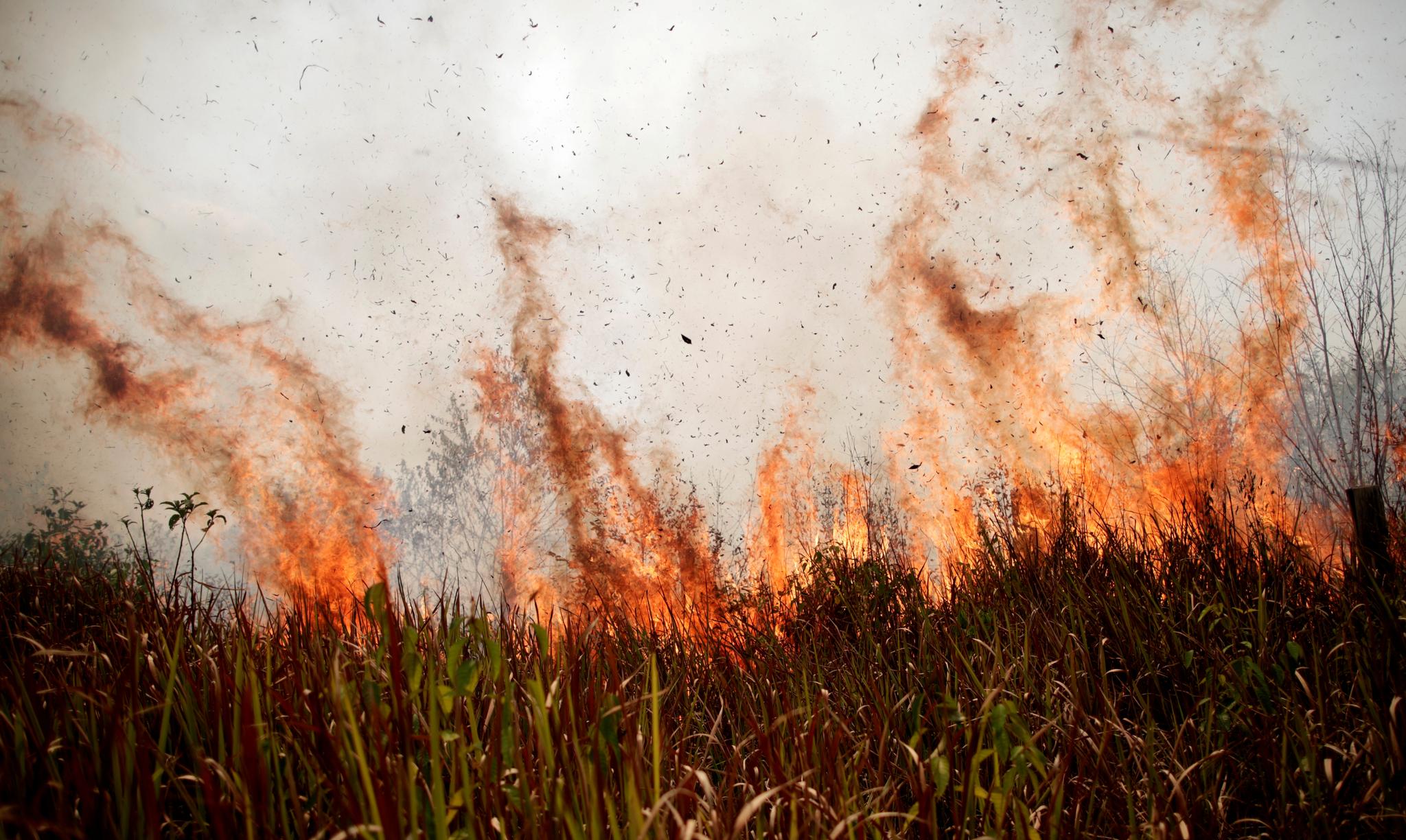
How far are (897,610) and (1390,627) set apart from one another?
1841mm

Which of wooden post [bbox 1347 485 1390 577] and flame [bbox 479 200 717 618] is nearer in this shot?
wooden post [bbox 1347 485 1390 577]

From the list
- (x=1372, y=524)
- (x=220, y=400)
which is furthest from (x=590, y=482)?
(x=1372, y=524)

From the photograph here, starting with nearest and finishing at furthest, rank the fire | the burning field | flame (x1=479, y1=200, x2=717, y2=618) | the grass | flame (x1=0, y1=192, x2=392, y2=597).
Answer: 1. the grass
2. the burning field
3. the fire
4. flame (x1=0, y1=192, x2=392, y2=597)
5. flame (x1=479, y1=200, x2=717, y2=618)

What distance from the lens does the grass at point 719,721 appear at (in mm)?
1038

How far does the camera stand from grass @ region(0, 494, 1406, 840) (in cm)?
104

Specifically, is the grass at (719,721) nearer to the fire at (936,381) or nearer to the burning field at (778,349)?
the burning field at (778,349)

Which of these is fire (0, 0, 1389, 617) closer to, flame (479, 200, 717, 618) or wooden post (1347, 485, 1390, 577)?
flame (479, 200, 717, 618)

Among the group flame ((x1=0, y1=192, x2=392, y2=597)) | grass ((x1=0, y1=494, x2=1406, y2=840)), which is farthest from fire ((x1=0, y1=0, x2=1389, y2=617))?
grass ((x1=0, y1=494, x2=1406, y2=840))

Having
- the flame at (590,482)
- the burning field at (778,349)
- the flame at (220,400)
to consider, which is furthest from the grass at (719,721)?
the flame at (590,482)

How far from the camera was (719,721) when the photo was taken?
173 cm

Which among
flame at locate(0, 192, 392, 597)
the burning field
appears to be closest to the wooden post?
the burning field

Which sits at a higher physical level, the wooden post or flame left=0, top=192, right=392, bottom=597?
flame left=0, top=192, right=392, bottom=597

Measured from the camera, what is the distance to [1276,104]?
407 cm

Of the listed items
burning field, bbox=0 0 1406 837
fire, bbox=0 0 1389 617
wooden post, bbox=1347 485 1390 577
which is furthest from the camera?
fire, bbox=0 0 1389 617
